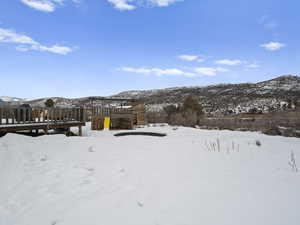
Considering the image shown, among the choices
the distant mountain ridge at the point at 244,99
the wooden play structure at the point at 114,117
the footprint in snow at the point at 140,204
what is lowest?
the footprint in snow at the point at 140,204

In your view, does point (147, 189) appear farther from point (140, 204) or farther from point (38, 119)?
point (38, 119)

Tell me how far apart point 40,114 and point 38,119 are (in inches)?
23.5

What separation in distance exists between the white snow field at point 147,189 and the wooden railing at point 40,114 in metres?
2.08

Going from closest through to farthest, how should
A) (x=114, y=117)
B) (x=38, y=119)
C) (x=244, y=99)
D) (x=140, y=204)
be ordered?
(x=140, y=204), (x=38, y=119), (x=114, y=117), (x=244, y=99)

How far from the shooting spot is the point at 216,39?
16109mm

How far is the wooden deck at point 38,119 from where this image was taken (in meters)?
5.47

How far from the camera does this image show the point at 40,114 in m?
7.10

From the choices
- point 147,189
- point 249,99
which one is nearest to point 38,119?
point 147,189

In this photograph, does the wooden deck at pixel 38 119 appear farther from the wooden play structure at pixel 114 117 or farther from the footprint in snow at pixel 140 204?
the footprint in snow at pixel 140 204

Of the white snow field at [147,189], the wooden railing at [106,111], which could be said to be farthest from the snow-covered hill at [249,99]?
the white snow field at [147,189]

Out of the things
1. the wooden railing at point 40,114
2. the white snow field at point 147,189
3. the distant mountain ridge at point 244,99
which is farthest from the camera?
Result: the distant mountain ridge at point 244,99

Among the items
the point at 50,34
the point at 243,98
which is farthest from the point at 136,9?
the point at 243,98

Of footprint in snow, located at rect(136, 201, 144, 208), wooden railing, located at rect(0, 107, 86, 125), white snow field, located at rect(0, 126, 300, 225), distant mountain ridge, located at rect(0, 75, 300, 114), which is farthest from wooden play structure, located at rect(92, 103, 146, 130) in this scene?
distant mountain ridge, located at rect(0, 75, 300, 114)

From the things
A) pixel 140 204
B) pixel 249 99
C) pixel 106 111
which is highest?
pixel 249 99
